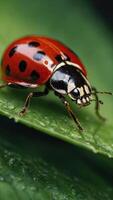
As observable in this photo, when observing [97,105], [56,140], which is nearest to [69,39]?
[97,105]

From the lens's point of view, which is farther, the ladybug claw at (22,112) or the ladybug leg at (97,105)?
the ladybug leg at (97,105)

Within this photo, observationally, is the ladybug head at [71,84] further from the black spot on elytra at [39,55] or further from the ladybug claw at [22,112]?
the ladybug claw at [22,112]

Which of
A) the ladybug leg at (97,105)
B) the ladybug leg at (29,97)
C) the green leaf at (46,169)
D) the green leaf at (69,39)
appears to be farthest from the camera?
the ladybug leg at (97,105)

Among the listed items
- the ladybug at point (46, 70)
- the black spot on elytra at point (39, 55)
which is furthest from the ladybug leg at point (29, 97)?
the black spot on elytra at point (39, 55)

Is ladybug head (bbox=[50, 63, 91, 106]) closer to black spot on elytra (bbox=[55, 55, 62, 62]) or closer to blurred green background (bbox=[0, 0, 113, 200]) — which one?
black spot on elytra (bbox=[55, 55, 62, 62])

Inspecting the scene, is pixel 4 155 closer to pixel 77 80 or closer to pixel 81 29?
pixel 77 80

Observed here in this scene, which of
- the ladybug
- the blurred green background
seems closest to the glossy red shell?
the ladybug

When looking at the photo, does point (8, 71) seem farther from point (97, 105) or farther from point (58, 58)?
point (97, 105)
